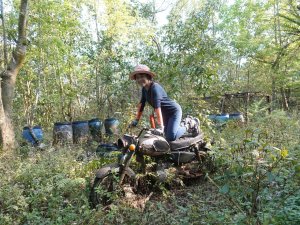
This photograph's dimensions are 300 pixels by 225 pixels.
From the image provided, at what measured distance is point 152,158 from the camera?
14.6 feet

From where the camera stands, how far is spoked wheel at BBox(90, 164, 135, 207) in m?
3.77

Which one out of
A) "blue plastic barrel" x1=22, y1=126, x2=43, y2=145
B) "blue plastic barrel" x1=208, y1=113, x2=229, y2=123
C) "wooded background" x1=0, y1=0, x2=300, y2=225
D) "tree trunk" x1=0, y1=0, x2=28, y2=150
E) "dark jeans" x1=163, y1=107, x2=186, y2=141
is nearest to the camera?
"wooded background" x1=0, y1=0, x2=300, y2=225

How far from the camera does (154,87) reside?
4.25 meters

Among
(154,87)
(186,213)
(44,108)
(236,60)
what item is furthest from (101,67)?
(236,60)

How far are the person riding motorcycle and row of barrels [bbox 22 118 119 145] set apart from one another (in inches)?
148

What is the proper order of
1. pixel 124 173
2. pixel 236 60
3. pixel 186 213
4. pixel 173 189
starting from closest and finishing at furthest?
pixel 186 213, pixel 124 173, pixel 173 189, pixel 236 60

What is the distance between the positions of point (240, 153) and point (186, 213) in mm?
948

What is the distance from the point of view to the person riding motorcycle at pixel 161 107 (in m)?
4.18

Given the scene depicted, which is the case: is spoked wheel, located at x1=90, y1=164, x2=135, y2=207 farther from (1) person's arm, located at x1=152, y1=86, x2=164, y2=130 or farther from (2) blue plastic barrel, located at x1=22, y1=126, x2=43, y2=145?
(2) blue plastic barrel, located at x1=22, y1=126, x2=43, y2=145

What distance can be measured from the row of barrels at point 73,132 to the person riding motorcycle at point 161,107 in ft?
12.3

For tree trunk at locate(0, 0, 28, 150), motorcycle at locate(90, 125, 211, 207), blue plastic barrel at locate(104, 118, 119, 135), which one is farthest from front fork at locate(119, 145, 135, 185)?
blue plastic barrel at locate(104, 118, 119, 135)

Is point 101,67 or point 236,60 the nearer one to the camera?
point 101,67

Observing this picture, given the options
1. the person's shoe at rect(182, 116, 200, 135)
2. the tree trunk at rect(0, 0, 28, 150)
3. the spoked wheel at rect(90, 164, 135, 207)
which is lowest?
the spoked wheel at rect(90, 164, 135, 207)

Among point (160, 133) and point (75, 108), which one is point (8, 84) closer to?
point (160, 133)
